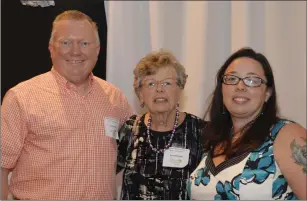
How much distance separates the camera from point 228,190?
A: 210 cm

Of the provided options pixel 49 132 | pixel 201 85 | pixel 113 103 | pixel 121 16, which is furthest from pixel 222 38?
pixel 49 132

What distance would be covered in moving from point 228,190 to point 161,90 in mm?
608

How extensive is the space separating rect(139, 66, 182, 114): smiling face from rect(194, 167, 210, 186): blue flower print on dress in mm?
360

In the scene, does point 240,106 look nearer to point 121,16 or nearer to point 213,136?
point 213,136

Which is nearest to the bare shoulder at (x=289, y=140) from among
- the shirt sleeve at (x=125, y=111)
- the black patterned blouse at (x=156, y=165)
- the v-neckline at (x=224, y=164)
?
the v-neckline at (x=224, y=164)

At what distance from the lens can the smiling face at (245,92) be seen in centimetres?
220

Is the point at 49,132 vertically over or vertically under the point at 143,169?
over

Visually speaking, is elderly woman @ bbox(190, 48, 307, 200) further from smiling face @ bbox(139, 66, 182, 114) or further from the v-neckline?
smiling face @ bbox(139, 66, 182, 114)

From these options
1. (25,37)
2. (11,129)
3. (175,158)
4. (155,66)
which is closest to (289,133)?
(175,158)

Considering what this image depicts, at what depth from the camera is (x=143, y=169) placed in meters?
2.40

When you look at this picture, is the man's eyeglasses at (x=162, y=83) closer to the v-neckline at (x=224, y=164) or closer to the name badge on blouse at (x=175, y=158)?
the name badge on blouse at (x=175, y=158)

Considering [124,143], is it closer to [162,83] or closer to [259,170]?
[162,83]

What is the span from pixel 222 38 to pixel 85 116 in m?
1.34

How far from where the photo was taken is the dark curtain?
2.50m
